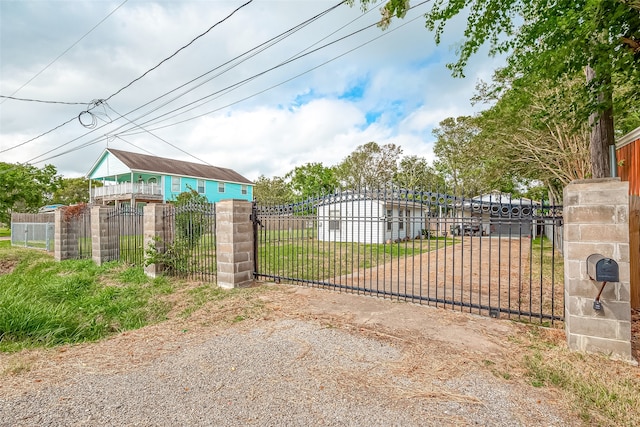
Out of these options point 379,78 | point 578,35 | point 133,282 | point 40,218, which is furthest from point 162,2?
point 40,218

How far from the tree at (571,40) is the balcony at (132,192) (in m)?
21.0

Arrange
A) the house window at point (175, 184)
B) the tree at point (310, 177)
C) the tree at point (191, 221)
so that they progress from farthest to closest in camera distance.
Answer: the tree at point (310, 177) < the house window at point (175, 184) < the tree at point (191, 221)

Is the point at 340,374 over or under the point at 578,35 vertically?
under

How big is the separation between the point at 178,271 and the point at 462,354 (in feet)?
22.8

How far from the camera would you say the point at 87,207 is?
1145 cm

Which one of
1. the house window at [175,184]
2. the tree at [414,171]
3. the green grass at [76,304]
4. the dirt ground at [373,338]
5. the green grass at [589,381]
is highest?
the tree at [414,171]

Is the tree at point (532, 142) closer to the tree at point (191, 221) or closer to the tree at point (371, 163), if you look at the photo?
the tree at point (191, 221)

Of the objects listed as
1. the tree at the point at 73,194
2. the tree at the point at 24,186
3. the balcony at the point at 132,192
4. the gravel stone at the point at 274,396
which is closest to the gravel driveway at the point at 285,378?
the gravel stone at the point at 274,396

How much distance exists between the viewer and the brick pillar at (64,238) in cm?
1133

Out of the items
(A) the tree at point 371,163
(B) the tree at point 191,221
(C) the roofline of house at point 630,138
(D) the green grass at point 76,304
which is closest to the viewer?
(D) the green grass at point 76,304

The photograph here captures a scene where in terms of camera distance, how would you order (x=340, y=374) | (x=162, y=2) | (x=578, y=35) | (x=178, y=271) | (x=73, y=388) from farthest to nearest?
(x=178, y=271), (x=162, y=2), (x=578, y=35), (x=340, y=374), (x=73, y=388)

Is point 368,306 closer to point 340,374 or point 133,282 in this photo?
point 340,374

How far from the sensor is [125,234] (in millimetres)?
9922

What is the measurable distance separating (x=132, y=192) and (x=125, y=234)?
14.1 meters
